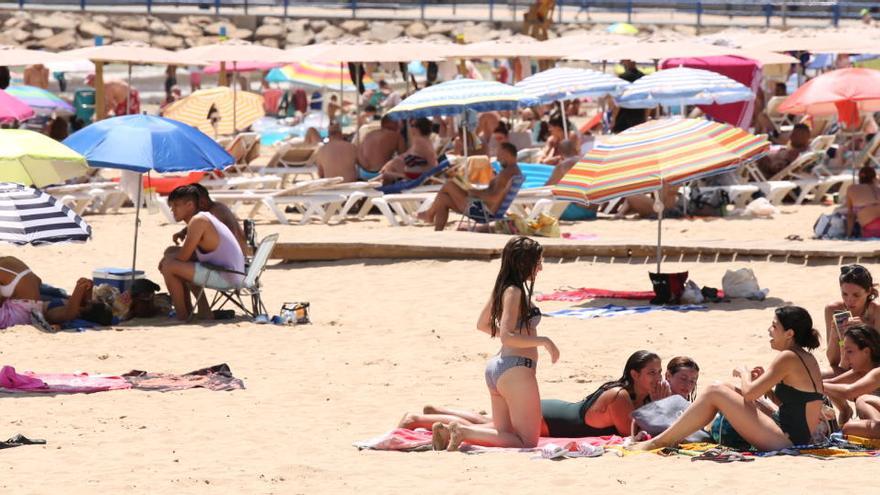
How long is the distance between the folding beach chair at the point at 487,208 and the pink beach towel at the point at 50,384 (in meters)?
6.50

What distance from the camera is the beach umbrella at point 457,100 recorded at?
52.3ft

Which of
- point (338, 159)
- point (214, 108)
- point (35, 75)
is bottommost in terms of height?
point (35, 75)

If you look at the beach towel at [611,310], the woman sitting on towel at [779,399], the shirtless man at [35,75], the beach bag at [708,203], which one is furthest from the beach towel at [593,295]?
the shirtless man at [35,75]

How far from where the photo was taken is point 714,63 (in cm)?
2166

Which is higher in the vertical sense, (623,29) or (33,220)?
(33,220)

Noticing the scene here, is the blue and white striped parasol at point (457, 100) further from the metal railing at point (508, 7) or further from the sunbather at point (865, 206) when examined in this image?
the metal railing at point (508, 7)

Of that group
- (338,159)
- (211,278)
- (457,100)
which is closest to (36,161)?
(211,278)

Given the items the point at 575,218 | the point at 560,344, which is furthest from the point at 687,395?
the point at 575,218

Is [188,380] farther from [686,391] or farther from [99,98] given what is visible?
[99,98]

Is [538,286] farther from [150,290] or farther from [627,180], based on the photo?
[150,290]

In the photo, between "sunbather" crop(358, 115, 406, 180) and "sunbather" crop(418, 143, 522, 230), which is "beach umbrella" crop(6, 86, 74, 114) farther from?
"sunbather" crop(418, 143, 522, 230)

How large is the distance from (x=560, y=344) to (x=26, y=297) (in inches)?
129

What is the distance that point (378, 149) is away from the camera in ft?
57.9

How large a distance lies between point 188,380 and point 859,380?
345 centimetres
